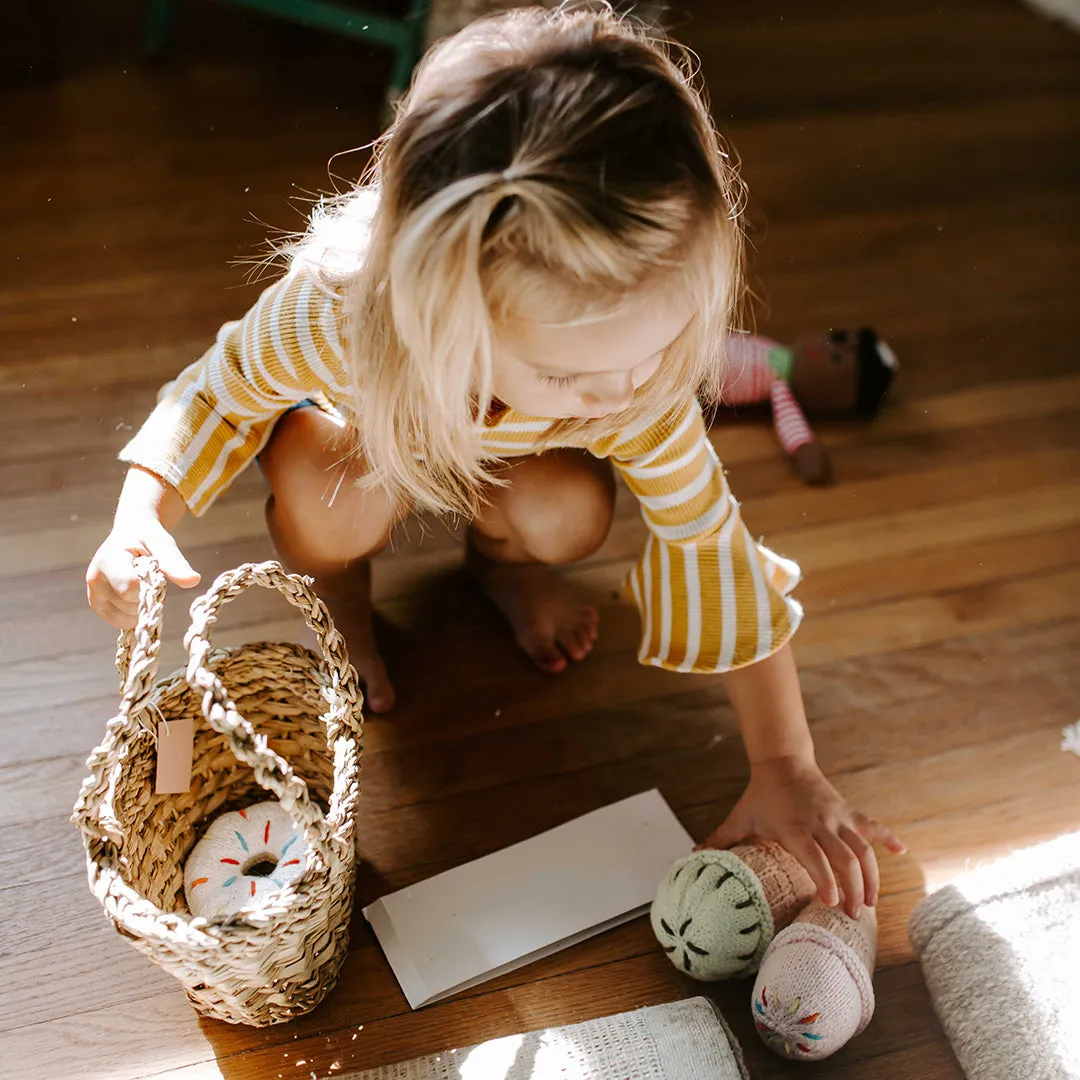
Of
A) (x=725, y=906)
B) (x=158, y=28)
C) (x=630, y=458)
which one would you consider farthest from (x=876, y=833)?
(x=158, y=28)

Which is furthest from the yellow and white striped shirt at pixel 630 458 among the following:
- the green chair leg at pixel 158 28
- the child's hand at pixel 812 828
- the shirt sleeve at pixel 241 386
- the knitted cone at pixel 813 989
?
the green chair leg at pixel 158 28

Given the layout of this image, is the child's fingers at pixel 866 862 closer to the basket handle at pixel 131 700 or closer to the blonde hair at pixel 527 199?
the blonde hair at pixel 527 199

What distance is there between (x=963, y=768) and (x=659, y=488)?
43 cm

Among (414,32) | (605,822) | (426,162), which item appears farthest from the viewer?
(414,32)

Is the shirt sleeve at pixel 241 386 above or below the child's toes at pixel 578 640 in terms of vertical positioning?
above

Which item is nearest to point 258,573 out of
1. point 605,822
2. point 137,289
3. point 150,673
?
point 150,673

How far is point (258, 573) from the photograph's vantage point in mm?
813

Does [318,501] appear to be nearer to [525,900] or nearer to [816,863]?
[525,900]

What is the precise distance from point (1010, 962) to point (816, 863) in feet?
0.62

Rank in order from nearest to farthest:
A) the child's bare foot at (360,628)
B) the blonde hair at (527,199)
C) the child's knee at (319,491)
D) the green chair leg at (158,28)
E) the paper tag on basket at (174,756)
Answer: the blonde hair at (527,199) → the paper tag on basket at (174,756) → the child's knee at (319,491) → the child's bare foot at (360,628) → the green chair leg at (158,28)

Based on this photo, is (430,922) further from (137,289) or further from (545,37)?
(137,289)

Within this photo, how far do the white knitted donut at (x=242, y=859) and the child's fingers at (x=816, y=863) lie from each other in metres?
0.38

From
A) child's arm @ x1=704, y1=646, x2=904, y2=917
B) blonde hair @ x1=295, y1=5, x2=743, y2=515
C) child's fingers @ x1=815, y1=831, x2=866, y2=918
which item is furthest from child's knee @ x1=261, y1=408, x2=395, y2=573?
child's fingers @ x1=815, y1=831, x2=866, y2=918

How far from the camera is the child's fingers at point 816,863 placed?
2.94ft
